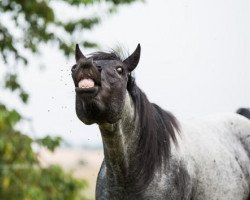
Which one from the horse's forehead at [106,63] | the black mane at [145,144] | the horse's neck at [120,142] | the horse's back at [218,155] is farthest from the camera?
the horse's back at [218,155]

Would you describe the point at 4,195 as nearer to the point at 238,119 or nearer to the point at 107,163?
the point at 238,119

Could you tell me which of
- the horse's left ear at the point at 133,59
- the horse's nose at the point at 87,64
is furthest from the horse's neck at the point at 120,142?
the horse's nose at the point at 87,64

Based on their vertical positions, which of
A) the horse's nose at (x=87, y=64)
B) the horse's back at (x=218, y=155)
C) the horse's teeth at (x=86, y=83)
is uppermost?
the horse's nose at (x=87, y=64)

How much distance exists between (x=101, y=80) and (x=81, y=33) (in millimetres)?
5497

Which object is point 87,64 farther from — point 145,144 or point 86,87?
point 145,144

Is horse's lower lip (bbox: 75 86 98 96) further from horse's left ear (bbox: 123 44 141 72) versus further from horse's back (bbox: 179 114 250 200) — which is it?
horse's back (bbox: 179 114 250 200)

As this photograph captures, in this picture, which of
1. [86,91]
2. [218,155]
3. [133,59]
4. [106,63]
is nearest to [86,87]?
[86,91]

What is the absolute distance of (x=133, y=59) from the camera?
20.7ft

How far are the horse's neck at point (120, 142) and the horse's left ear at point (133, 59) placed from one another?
224 millimetres

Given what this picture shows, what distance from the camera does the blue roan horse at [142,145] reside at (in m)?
5.86

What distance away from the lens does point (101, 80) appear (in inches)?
229

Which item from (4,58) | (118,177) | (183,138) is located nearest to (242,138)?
(183,138)

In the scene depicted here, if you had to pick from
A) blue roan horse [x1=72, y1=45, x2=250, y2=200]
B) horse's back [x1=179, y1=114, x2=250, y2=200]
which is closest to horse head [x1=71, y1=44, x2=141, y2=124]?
blue roan horse [x1=72, y1=45, x2=250, y2=200]

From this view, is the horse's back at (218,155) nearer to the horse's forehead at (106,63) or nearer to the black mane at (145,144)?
the black mane at (145,144)
